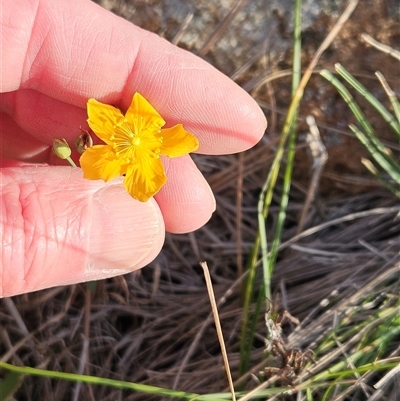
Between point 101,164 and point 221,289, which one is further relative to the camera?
point 221,289

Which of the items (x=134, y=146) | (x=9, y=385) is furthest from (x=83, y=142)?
(x=9, y=385)

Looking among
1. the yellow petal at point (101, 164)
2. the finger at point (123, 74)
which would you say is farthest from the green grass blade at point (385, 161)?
the yellow petal at point (101, 164)

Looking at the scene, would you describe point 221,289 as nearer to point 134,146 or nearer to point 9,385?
point 134,146

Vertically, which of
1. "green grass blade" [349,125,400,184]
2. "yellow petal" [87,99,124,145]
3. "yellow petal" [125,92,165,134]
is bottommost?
"yellow petal" [87,99,124,145]

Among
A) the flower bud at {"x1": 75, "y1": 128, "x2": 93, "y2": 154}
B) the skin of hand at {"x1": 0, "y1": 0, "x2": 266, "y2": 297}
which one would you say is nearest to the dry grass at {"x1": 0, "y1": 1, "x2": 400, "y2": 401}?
the skin of hand at {"x1": 0, "y1": 0, "x2": 266, "y2": 297}

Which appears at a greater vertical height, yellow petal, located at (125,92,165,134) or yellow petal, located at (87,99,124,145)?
yellow petal, located at (125,92,165,134)

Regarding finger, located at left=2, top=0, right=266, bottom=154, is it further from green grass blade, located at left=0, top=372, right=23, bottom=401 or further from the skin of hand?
green grass blade, located at left=0, top=372, right=23, bottom=401

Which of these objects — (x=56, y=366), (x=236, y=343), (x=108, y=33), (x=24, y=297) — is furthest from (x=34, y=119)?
(x=236, y=343)
